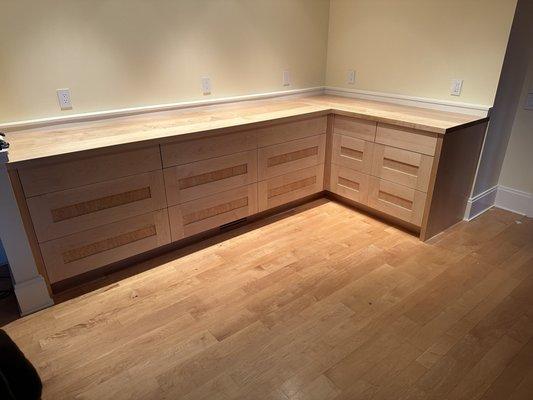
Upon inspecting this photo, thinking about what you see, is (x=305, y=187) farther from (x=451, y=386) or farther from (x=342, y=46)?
(x=451, y=386)

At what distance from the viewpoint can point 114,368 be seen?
1627 millimetres

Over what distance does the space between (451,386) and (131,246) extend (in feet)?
5.79

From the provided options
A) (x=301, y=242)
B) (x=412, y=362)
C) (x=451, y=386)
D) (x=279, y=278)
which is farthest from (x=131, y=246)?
(x=451, y=386)

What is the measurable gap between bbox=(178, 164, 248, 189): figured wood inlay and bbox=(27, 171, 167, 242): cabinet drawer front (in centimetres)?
15

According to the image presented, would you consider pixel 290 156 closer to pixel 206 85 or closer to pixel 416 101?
pixel 206 85

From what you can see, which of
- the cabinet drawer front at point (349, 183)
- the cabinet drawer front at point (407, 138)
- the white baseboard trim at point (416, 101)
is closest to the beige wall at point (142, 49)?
the white baseboard trim at point (416, 101)

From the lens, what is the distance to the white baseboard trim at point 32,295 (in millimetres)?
1895

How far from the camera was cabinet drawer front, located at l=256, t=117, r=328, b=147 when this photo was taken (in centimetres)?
259

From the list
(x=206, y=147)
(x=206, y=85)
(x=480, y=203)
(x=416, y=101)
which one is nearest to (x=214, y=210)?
(x=206, y=147)

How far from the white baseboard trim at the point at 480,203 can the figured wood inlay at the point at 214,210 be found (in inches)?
65.8

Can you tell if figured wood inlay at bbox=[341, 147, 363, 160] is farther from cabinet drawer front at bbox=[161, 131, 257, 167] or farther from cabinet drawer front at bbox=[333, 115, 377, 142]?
cabinet drawer front at bbox=[161, 131, 257, 167]

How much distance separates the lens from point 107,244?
214 centimetres

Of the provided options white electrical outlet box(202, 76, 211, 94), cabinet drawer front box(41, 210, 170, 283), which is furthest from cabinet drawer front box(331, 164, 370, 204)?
cabinet drawer front box(41, 210, 170, 283)

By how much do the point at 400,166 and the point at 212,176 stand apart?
1262 mm
